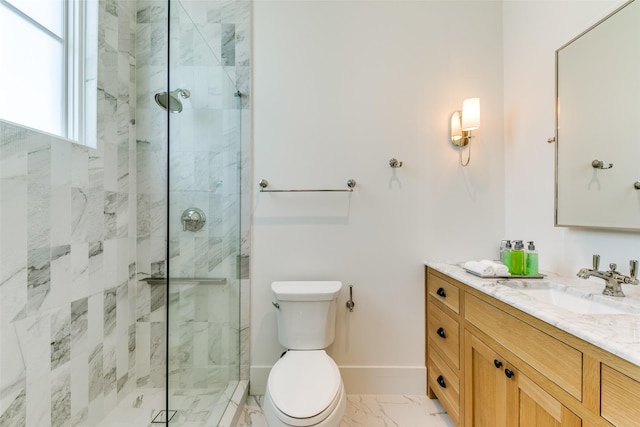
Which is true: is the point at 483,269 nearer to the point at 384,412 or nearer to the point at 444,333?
the point at 444,333

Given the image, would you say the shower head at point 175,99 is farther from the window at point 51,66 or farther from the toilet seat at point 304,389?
the toilet seat at point 304,389

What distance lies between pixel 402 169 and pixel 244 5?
4.71ft

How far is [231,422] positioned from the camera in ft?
4.66

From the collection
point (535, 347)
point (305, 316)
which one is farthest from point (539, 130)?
point (305, 316)

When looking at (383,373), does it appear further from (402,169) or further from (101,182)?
(101,182)

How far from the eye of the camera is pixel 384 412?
1.60 metres

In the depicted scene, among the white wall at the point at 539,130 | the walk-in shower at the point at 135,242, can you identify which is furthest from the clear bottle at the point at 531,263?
the walk-in shower at the point at 135,242

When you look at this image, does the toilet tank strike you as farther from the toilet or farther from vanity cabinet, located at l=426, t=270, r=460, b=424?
vanity cabinet, located at l=426, t=270, r=460, b=424

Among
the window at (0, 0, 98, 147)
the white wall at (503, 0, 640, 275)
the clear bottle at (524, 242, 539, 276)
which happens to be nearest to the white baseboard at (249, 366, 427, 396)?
the clear bottle at (524, 242, 539, 276)

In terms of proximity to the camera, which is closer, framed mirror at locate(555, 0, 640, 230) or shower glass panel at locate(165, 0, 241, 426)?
framed mirror at locate(555, 0, 640, 230)

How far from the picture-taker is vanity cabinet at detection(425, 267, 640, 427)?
0.65m

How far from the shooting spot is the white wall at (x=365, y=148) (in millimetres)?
1768

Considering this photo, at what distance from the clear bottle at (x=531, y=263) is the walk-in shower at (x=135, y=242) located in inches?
59.8

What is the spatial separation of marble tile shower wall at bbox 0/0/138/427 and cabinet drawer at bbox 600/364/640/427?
186cm
